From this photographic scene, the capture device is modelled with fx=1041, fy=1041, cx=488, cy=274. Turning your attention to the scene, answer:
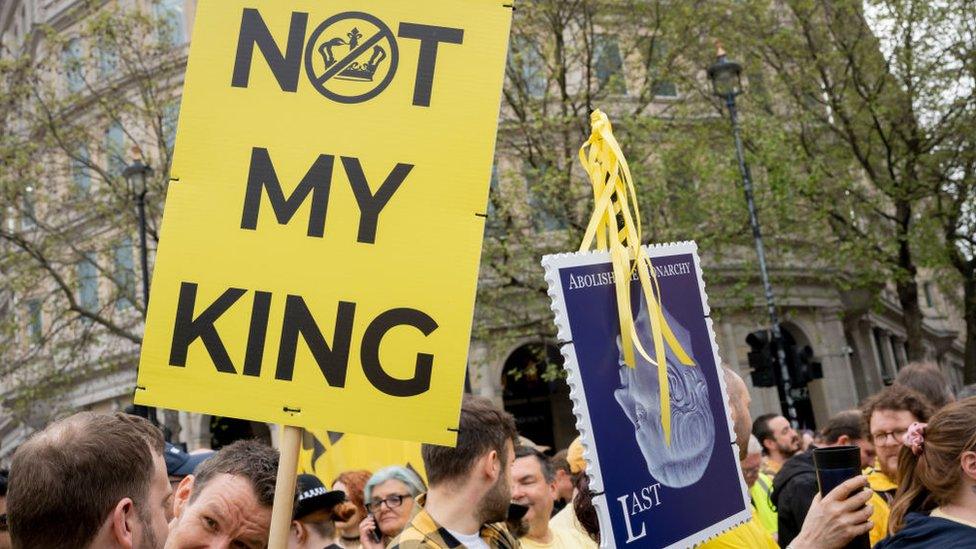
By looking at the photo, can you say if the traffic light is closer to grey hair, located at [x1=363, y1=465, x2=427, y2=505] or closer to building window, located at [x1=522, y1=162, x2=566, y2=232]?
building window, located at [x1=522, y1=162, x2=566, y2=232]

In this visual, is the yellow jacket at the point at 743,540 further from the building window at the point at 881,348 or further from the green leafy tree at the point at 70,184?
the building window at the point at 881,348

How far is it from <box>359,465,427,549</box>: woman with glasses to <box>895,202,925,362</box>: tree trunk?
16598 millimetres

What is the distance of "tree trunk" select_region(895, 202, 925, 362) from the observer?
20859mm

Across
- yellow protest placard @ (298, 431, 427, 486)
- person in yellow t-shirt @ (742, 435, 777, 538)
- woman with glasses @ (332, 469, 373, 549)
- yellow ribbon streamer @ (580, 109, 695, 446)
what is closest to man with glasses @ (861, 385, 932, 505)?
yellow ribbon streamer @ (580, 109, 695, 446)

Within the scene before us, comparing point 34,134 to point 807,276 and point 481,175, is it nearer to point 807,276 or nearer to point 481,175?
point 807,276

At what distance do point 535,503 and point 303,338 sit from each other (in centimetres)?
300

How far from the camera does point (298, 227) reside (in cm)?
303

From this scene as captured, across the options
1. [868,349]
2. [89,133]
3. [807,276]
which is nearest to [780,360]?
[807,276]

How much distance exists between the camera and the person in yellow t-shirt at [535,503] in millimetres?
5527

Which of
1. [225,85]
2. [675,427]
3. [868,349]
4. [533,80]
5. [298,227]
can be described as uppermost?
[533,80]

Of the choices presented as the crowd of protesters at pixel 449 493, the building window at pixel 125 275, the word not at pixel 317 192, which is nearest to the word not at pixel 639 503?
the crowd of protesters at pixel 449 493

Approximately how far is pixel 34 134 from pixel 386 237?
834 inches

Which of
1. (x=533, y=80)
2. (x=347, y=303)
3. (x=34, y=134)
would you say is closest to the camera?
(x=347, y=303)

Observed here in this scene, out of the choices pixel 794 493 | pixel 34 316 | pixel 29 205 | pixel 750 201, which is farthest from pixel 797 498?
pixel 29 205
